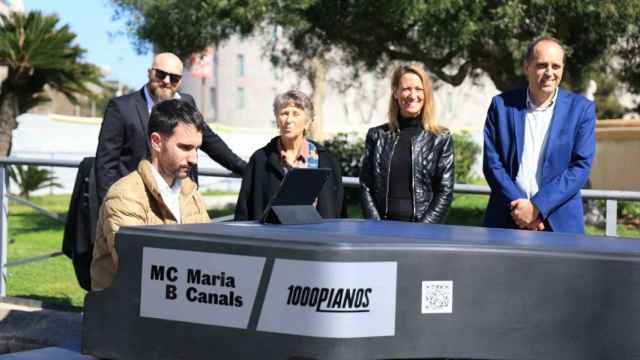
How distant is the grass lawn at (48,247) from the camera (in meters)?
9.30

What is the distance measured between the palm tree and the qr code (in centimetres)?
1686

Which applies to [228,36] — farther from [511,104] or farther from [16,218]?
[511,104]

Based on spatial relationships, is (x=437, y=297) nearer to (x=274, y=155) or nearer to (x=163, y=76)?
(x=274, y=155)

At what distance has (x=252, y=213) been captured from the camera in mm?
5844

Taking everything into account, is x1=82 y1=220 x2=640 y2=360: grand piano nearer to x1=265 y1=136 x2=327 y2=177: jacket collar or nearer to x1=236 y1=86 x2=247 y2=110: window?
x1=265 y1=136 x2=327 y2=177: jacket collar

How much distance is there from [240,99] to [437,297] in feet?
210

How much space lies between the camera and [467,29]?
16266mm

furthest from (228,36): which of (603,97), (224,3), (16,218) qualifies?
(603,97)

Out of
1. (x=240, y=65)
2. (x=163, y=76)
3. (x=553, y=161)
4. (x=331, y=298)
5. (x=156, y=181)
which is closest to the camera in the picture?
(x=331, y=298)

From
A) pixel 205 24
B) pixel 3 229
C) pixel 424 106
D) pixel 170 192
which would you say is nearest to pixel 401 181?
pixel 424 106

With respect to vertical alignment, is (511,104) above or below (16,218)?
above

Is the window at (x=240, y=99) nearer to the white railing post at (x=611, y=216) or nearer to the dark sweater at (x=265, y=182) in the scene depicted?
the white railing post at (x=611, y=216)

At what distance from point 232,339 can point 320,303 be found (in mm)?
341

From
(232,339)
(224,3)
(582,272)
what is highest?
(224,3)
